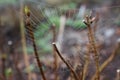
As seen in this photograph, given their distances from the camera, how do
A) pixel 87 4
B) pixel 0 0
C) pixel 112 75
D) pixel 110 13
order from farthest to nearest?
pixel 87 4, pixel 110 13, pixel 0 0, pixel 112 75

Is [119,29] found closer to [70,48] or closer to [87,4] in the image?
[70,48]

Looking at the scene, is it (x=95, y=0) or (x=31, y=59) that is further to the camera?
(x=95, y=0)

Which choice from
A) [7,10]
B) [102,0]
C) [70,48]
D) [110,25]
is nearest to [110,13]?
[110,25]

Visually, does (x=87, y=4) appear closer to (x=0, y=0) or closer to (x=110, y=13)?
(x=110, y=13)

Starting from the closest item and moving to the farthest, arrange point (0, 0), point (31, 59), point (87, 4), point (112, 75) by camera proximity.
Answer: point (112, 75) < point (31, 59) < point (0, 0) < point (87, 4)

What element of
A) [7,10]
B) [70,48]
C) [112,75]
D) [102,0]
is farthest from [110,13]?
[112,75]

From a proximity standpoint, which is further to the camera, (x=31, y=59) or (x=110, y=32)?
(x=110, y=32)

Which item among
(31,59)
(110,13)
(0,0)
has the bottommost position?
(31,59)

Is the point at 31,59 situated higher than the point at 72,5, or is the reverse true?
the point at 72,5

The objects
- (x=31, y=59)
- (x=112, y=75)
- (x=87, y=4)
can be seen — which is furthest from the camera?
(x=87, y=4)
